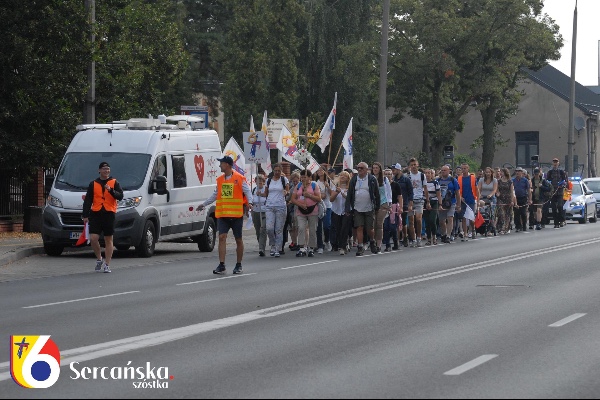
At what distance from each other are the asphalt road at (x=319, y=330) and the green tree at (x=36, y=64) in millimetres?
9730

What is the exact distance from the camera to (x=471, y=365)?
10.2 m

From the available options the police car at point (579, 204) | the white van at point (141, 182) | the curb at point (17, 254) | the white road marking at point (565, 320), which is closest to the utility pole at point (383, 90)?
the white van at point (141, 182)

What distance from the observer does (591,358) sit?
1069 cm

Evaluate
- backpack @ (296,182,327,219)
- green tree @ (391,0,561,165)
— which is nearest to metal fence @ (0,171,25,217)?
backpack @ (296,182,327,219)

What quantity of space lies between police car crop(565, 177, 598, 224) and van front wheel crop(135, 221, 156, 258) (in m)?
23.3

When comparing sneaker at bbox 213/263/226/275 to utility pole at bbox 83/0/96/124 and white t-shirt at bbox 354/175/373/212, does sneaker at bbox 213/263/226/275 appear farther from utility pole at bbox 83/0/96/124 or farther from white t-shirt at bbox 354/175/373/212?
utility pole at bbox 83/0/96/124

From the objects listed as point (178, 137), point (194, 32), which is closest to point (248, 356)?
point (178, 137)

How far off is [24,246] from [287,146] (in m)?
9.35

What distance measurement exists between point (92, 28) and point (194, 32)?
124 feet

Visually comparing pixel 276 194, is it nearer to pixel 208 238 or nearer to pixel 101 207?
pixel 208 238

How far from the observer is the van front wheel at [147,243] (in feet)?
82.4

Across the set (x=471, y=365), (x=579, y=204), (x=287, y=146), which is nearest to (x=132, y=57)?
(x=287, y=146)

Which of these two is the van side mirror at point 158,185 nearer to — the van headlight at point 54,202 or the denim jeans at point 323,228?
the van headlight at point 54,202

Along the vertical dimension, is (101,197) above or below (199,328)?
above
